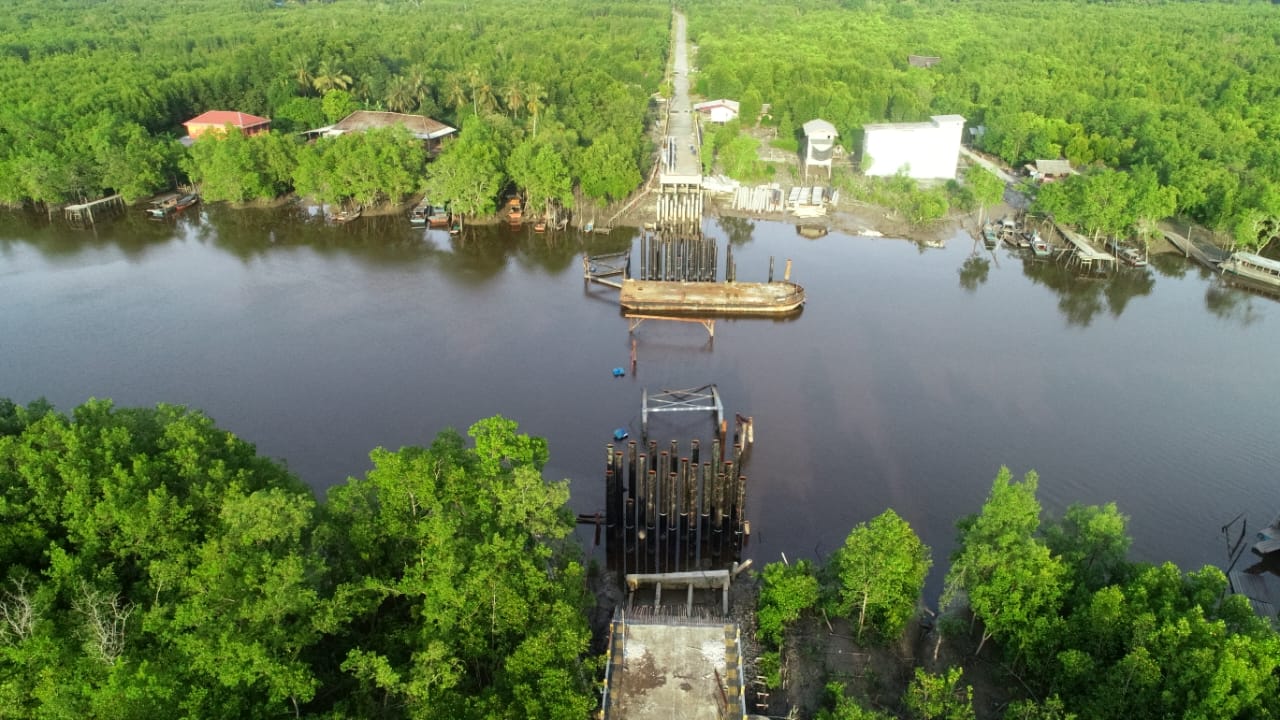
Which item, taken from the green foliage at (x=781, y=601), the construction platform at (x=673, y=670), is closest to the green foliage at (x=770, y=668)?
the green foliage at (x=781, y=601)

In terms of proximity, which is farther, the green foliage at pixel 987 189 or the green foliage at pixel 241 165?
the green foliage at pixel 241 165

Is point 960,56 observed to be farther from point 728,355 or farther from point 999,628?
point 999,628

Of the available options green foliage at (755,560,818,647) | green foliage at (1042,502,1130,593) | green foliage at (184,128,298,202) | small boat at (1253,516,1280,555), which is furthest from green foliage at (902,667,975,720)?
green foliage at (184,128,298,202)

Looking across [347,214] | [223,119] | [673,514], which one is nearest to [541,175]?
[347,214]

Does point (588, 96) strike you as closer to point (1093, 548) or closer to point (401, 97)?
point (401, 97)

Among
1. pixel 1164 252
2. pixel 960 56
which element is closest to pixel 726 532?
pixel 1164 252

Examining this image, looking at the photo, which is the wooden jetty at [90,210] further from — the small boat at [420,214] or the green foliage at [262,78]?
the small boat at [420,214]
